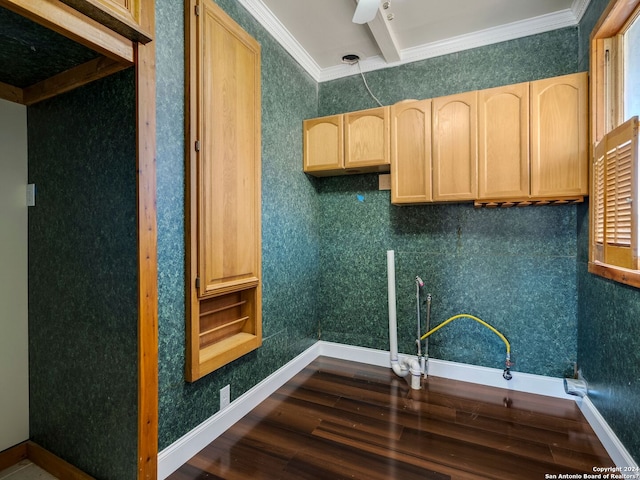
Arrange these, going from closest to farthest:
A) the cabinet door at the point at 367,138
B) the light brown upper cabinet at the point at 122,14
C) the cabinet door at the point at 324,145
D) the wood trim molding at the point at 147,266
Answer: the light brown upper cabinet at the point at 122,14 < the wood trim molding at the point at 147,266 < the cabinet door at the point at 367,138 < the cabinet door at the point at 324,145

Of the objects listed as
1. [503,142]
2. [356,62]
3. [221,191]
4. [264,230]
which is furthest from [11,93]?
[503,142]

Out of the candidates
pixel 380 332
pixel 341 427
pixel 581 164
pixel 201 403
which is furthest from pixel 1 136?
pixel 581 164

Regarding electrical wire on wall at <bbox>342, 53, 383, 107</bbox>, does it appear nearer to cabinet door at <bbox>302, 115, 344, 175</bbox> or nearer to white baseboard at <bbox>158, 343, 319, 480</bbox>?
cabinet door at <bbox>302, 115, 344, 175</bbox>

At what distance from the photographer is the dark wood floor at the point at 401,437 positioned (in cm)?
161

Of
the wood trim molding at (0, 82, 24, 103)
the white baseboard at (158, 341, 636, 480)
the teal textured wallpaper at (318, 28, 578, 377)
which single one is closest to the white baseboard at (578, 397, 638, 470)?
the white baseboard at (158, 341, 636, 480)

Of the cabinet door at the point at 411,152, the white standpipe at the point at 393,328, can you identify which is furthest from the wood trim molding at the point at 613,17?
the white standpipe at the point at 393,328

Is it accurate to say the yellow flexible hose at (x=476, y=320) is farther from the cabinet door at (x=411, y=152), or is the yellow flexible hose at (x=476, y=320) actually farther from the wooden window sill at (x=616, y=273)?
the cabinet door at (x=411, y=152)

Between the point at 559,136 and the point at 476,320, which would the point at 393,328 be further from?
the point at 559,136

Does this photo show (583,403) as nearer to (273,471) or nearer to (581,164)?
(581,164)

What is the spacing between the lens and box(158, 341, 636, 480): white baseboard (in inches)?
63.4

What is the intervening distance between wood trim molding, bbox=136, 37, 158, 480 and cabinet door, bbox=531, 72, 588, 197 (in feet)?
7.76

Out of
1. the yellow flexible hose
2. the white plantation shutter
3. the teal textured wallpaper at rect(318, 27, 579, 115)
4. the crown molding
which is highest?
the crown molding

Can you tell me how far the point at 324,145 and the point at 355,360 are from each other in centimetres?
209

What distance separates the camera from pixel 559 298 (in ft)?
7.59
